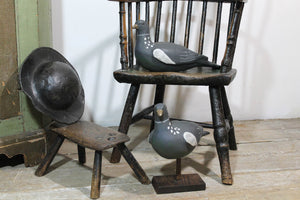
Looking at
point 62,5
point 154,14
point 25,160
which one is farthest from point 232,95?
point 25,160

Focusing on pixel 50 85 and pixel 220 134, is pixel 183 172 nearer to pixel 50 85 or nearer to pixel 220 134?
pixel 220 134

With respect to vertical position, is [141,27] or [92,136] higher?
[141,27]

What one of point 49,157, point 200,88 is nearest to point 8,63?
point 49,157

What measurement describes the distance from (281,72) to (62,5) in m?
1.50

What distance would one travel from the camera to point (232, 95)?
2312 millimetres

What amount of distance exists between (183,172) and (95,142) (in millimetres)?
458

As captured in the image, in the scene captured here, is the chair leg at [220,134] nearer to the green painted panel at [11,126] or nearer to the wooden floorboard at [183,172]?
the wooden floorboard at [183,172]

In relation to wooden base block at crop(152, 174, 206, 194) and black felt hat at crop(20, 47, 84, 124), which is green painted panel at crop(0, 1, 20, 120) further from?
wooden base block at crop(152, 174, 206, 194)

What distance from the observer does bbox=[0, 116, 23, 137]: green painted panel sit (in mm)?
1458

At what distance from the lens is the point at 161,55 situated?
140cm

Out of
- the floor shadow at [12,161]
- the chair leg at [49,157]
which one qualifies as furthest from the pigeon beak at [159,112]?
the floor shadow at [12,161]

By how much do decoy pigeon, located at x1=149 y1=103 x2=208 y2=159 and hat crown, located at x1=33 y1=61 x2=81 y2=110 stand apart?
1.41ft

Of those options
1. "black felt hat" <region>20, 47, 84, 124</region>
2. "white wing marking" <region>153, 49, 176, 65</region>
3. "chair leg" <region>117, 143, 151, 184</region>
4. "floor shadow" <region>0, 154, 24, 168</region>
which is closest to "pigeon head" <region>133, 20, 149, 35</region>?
"white wing marking" <region>153, 49, 176, 65</region>

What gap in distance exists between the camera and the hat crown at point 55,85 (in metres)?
1.42
